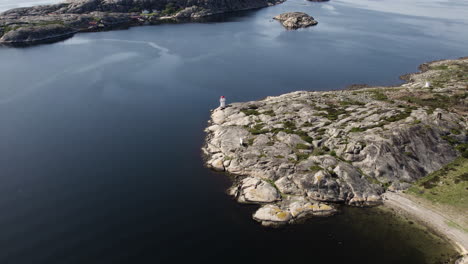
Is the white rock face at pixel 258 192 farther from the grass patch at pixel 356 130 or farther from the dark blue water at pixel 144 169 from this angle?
the grass patch at pixel 356 130

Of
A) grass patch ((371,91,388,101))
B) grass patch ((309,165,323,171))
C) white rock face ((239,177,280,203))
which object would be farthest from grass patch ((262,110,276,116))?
grass patch ((371,91,388,101))

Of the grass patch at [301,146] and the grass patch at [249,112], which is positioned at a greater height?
the grass patch at [249,112]

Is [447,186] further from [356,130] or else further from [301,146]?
[301,146]

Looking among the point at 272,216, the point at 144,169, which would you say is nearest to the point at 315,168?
the point at 272,216

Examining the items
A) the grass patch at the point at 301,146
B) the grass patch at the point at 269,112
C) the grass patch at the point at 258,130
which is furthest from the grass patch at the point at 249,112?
the grass patch at the point at 301,146

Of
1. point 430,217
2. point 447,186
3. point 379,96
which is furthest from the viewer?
point 379,96

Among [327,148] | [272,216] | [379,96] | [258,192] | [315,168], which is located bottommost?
[272,216]

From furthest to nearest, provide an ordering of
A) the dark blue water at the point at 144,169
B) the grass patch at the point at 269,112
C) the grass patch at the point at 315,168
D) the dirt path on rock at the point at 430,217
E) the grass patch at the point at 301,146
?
the grass patch at the point at 269,112 → the grass patch at the point at 301,146 → the grass patch at the point at 315,168 → the dirt path on rock at the point at 430,217 → the dark blue water at the point at 144,169

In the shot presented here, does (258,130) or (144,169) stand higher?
(258,130)
